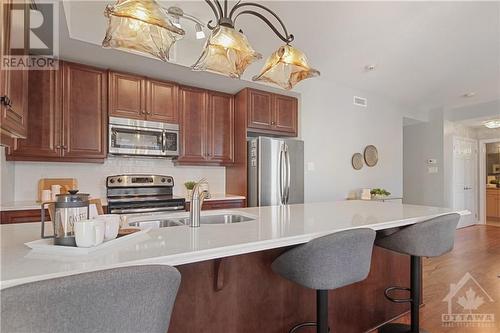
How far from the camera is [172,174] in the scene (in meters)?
3.73

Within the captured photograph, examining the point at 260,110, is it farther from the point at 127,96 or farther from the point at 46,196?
the point at 46,196

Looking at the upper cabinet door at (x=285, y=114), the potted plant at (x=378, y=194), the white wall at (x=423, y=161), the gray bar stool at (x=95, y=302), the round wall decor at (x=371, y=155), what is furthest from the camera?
the white wall at (x=423, y=161)

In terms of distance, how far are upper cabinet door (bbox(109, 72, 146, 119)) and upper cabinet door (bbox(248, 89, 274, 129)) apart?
4.35ft

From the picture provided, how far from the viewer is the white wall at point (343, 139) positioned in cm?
436

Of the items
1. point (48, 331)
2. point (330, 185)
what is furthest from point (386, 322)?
point (330, 185)

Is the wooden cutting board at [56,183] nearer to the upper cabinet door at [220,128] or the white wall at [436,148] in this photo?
the upper cabinet door at [220,128]

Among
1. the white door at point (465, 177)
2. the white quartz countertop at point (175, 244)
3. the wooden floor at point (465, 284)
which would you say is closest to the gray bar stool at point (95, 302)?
the white quartz countertop at point (175, 244)

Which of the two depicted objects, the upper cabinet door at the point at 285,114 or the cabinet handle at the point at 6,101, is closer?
the cabinet handle at the point at 6,101

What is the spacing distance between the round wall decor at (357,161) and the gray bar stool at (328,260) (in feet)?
12.3

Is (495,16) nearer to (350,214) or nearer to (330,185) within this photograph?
(330,185)

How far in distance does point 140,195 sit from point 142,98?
1.13m

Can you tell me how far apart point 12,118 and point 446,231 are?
2566mm

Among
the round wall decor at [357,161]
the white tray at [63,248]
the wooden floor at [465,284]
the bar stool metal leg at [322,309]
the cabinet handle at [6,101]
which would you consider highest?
the cabinet handle at [6,101]

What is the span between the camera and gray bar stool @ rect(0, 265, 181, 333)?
0.59 metres
